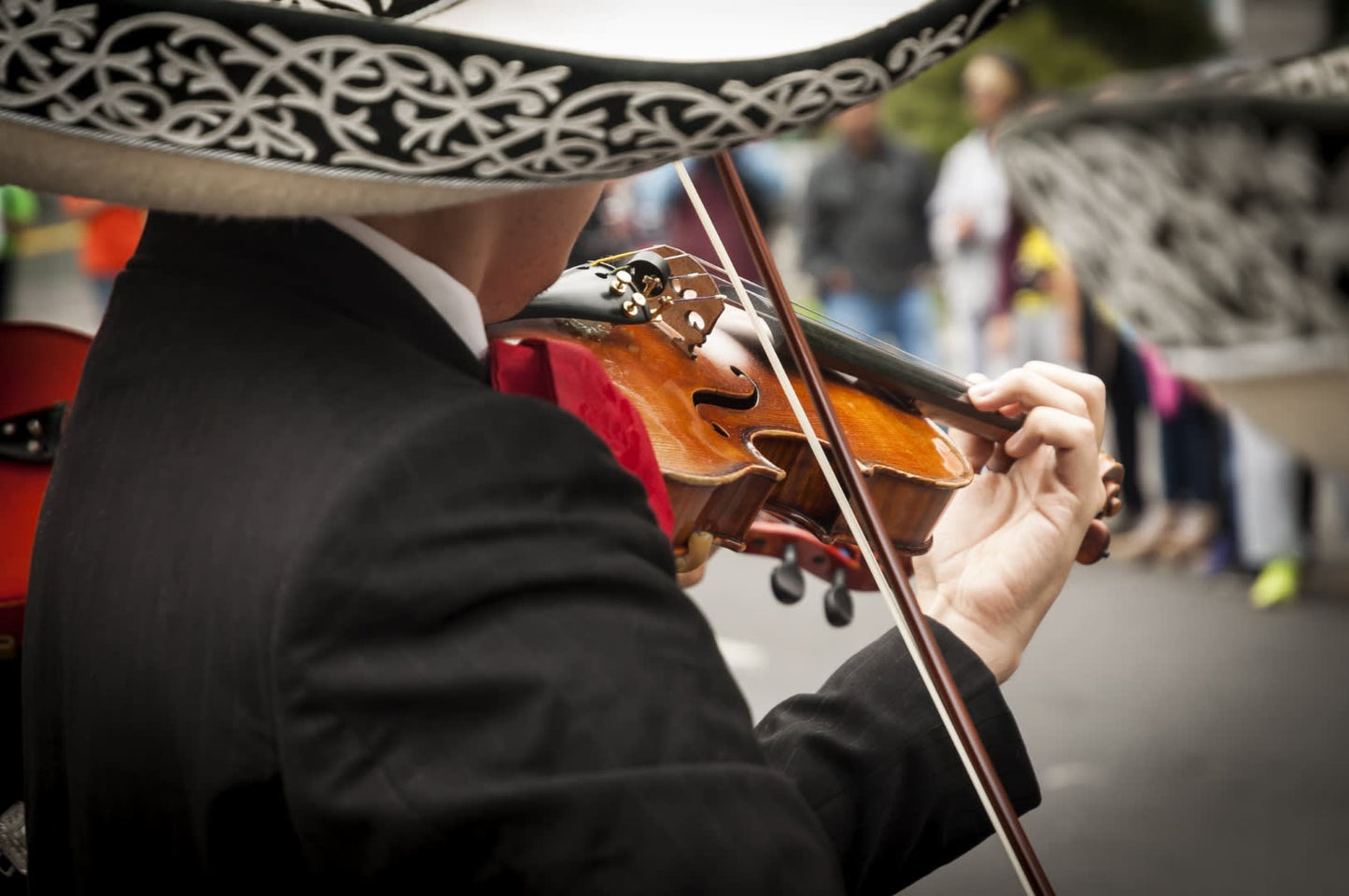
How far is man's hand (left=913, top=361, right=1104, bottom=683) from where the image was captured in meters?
1.27

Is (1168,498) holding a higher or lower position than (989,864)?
lower

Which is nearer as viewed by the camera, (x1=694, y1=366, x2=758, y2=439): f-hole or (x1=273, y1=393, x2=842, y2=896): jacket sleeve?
(x1=273, y1=393, x2=842, y2=896): jacket sleeve

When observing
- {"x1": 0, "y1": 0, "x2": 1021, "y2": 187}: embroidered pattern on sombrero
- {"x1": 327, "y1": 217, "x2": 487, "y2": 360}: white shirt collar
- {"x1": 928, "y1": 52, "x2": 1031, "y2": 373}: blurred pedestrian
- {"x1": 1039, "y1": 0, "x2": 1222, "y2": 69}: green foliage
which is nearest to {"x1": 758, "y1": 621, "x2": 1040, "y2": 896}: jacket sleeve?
{"x1": 327, "y1": 217, "x2": 487, "y2": 360}: white shirt collar

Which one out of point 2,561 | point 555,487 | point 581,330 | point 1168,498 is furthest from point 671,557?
point 1168,498

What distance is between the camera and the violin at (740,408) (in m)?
1.40

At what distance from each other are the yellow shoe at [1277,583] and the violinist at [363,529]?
420 centimetres

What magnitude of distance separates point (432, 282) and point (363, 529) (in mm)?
225

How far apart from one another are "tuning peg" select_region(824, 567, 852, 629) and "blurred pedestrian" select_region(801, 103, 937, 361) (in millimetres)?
4427

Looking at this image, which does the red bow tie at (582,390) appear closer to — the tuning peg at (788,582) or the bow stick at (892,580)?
the bow stick at (892,580)

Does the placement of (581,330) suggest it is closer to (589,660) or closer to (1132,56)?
(589,660)

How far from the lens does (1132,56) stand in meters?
14.4

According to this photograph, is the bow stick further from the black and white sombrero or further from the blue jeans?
the blue jeans

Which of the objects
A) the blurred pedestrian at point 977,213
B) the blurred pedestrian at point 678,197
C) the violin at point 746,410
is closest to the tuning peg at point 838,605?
the violin at point 746,410

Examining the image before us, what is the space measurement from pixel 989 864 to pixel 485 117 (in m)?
1.31
